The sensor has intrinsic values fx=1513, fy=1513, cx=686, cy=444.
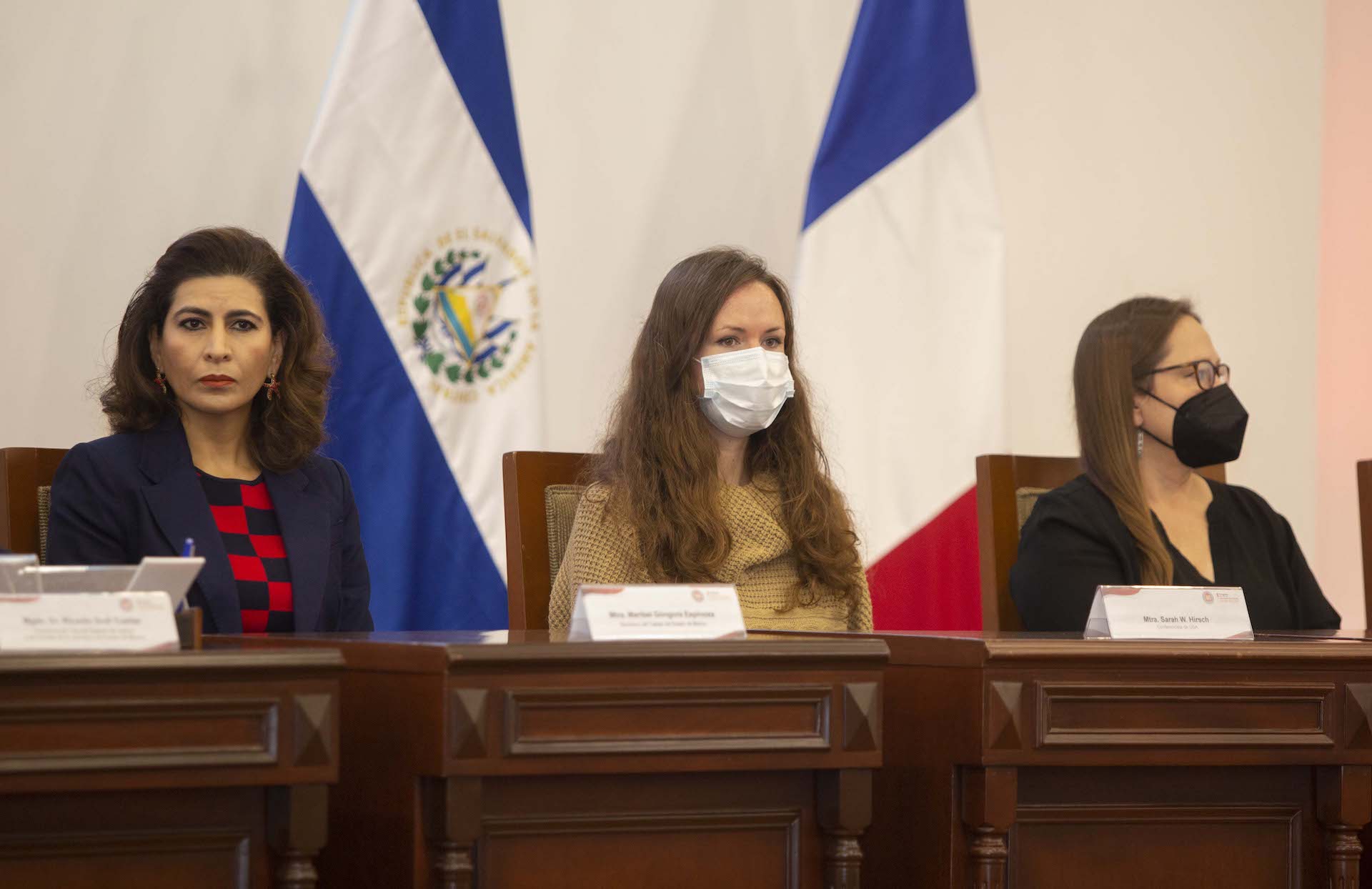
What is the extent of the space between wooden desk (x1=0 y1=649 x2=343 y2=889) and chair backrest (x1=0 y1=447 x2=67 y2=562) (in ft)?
2.91

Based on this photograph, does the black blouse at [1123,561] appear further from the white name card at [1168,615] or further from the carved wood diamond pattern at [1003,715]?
the carved wood diamond pattern at [1003,715]

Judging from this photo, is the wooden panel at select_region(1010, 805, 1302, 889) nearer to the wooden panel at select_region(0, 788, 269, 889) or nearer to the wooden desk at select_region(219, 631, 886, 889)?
the wooden desk at select_region(219, 631, 886, 889)

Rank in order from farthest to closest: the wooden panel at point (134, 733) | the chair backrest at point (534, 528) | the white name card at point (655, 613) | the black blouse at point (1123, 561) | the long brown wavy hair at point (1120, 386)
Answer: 1. the long brown wavy hair at point (1120, 386)
2. the black blouse at point (1123, 561)
3. the chair backrest at point (534, 528)
4. the white name card at point (655, 613)
5. the wooden panel at point (134, 733)

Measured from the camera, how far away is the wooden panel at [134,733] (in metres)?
1.29

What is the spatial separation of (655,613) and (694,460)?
820mm

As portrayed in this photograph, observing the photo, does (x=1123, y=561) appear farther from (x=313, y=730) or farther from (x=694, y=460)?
(x=313, y=730)

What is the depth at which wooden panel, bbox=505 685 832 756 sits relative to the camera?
147cm

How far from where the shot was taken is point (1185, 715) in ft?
5.67

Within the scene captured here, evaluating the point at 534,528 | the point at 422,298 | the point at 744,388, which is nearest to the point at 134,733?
the point at 534,528

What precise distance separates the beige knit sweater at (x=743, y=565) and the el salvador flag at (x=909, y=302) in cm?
81

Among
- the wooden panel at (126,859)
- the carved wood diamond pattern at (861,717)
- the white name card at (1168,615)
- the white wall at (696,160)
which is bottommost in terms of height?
the wooden panel at (126,859)

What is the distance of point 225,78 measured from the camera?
312 centimetres

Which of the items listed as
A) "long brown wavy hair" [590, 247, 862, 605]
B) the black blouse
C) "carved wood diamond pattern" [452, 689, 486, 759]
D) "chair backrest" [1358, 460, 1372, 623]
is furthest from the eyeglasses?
"carved wood diamond pattern" [452, 689, 486, 759]

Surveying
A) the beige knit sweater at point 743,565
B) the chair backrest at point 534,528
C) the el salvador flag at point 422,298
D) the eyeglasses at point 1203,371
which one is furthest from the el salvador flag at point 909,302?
the chair backrest at point 534,528
